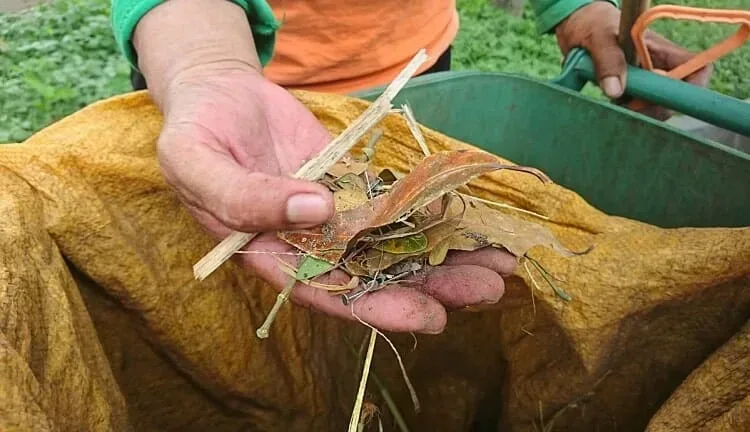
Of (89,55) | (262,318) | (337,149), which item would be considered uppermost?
(337,149)

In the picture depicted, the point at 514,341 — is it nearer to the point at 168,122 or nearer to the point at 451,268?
the point at 451,268

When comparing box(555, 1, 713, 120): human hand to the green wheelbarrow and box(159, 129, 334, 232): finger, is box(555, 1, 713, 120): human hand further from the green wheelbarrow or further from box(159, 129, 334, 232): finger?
box(159, 129, 334, 232): finger

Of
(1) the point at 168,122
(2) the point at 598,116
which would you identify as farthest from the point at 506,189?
(1) the point at 168,122

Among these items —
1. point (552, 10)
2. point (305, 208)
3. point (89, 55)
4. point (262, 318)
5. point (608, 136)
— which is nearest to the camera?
point (305, 208)

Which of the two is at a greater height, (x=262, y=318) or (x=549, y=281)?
(x=549, y=281)

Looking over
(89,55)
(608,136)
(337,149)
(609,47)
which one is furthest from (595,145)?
(89,55)

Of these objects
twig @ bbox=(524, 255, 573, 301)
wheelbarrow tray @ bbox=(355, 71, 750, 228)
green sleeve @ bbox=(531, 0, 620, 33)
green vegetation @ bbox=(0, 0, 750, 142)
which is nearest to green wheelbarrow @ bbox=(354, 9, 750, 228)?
wheelbarrow tray @ bbox=(355, 71, 750, 228)

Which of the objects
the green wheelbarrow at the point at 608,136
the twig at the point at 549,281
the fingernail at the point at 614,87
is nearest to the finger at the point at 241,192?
the twig at the point at 549,281

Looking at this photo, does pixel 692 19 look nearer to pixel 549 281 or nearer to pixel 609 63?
pixel 609 63
